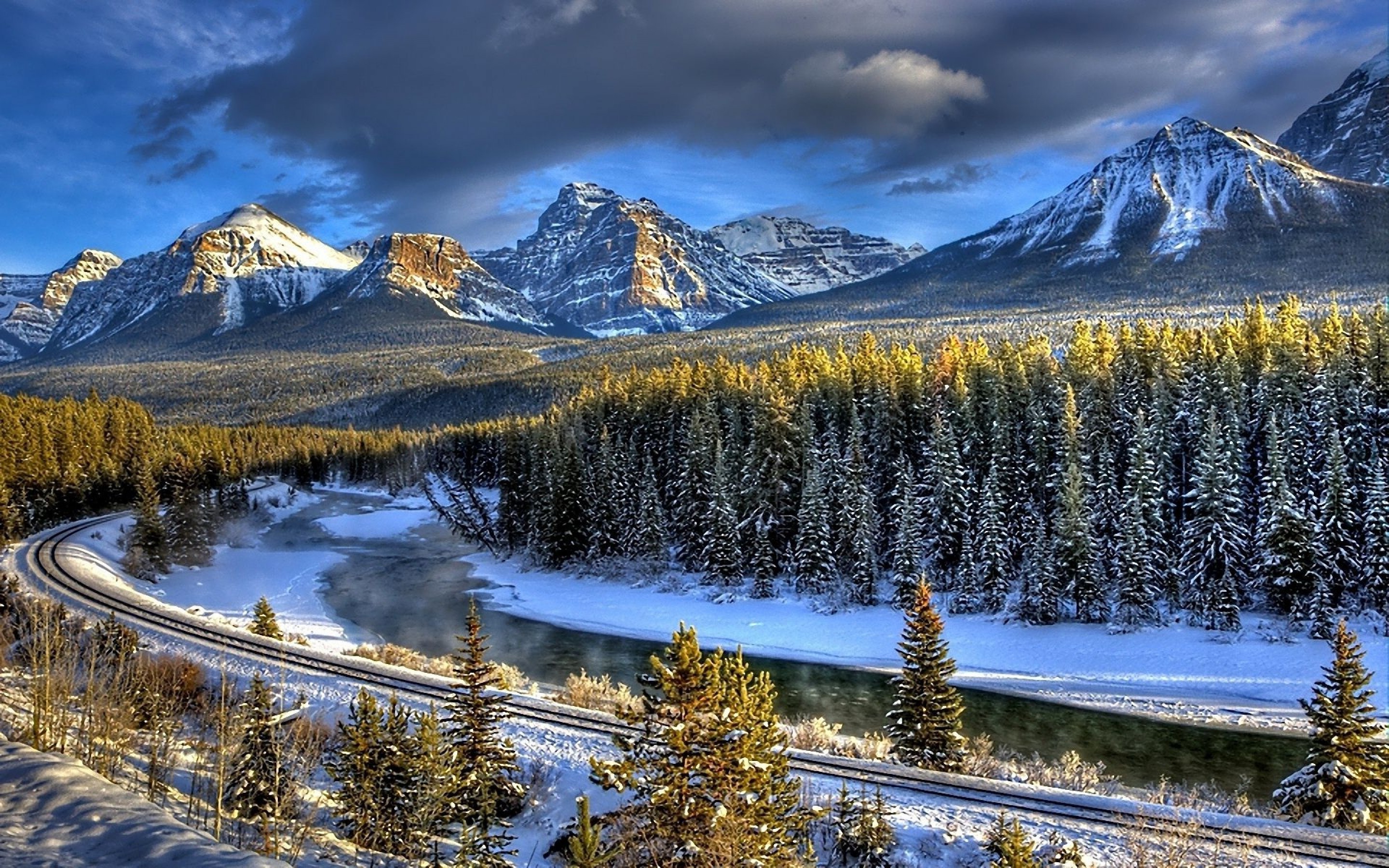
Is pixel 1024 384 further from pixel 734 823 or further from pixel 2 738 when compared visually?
pixel 2 738

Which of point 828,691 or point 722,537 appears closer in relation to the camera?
point 828,691

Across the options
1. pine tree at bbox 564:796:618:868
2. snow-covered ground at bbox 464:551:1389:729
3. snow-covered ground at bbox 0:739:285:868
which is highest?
snow-covered ground at bbox 0:739:285:868

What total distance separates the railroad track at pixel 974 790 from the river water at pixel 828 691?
11672 millimetres

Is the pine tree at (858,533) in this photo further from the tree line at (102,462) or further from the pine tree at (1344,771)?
the tree line at (102,462)

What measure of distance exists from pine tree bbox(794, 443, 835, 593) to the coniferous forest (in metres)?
0.17

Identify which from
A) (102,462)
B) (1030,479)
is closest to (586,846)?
(1030,479)

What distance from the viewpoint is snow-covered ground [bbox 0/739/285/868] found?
27.5ft

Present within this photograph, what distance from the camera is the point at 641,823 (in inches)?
610

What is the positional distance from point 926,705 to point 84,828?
2037cm

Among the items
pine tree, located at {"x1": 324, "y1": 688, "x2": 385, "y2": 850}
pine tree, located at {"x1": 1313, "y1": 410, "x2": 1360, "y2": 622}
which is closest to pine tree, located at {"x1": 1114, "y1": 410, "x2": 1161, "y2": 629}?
pine tree, located at {"x1": 1313, "y1": 410, "x2": 1360, "y2": 622}

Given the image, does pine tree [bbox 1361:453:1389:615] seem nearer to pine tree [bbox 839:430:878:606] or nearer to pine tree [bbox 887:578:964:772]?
pine tree [bbox 839:430:878:606]

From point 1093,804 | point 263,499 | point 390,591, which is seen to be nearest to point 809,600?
point 390,591

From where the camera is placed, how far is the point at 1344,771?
19203 millimetres

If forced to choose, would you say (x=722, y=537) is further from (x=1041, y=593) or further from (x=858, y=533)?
(x=1041, y=593)
